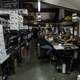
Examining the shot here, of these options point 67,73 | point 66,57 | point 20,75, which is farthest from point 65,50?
point 20,75

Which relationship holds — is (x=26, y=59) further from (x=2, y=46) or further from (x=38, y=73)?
(x=2, y=46)

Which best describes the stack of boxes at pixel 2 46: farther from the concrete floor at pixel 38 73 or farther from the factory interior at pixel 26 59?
the concrete floor at pixel 38 73

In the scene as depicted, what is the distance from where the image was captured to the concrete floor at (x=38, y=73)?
162 inches

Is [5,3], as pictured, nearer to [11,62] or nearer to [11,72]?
[11,62]

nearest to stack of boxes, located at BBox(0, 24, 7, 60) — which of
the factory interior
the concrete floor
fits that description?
the factory interior

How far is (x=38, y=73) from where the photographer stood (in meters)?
4.49

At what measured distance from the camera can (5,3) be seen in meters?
4.25

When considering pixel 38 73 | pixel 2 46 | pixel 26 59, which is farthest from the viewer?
pixel 26 59

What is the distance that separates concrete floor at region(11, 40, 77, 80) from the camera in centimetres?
411

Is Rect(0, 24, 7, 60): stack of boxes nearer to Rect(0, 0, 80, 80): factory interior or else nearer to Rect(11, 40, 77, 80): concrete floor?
Rect(0, 0, 80, 80): factory interior

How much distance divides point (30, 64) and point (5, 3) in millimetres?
2257

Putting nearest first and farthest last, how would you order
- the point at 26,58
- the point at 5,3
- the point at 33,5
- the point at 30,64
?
the point at 5,3
the point at 30,64
the point at 26,58
the point at 33,5

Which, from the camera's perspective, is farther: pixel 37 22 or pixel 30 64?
pixel 37 22

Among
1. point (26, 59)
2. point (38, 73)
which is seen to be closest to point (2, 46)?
point (38, 73)
